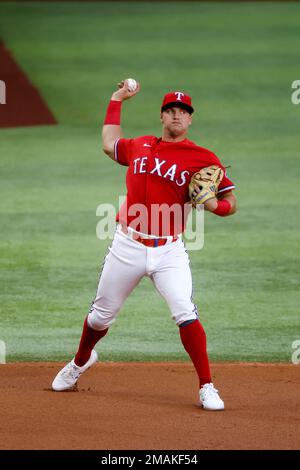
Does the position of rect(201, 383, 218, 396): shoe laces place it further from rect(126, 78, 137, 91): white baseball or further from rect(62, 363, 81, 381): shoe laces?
rect(126, 78, 137, 91): white baseball

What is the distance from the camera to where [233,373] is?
7.60m

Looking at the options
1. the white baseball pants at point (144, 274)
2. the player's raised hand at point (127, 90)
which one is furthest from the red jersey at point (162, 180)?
the player's raised hand at point (127, 90)

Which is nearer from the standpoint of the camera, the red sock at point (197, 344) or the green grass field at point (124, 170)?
the red sock at point (197, 344)

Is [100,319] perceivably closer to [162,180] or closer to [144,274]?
[144,274]

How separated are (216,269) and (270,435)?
14.0ft

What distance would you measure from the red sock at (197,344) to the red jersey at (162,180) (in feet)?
1.90

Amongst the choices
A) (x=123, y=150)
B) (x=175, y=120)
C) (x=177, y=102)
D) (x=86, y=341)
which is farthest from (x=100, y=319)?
(x=177, y=102)

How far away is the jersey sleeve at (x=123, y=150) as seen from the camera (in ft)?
22.6

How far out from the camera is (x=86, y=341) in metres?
6.98

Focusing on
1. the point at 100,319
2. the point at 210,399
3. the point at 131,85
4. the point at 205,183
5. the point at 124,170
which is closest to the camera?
the point at 205,183

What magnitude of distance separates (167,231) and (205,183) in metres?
0.41

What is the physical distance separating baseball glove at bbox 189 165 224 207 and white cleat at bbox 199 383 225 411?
110 centimetres

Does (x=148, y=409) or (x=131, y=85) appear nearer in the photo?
(x=148, y=409)

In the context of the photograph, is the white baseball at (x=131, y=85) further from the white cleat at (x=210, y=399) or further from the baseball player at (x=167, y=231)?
the white cleat at (x=210, y=399)
